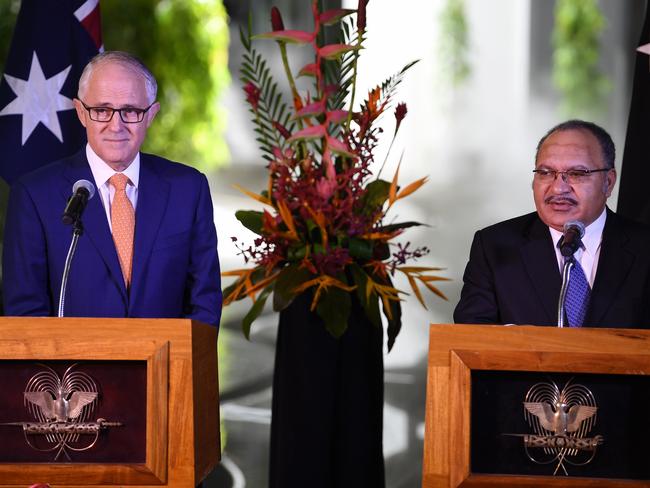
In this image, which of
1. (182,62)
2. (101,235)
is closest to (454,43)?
(182,62)

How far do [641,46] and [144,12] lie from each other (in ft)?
7.74

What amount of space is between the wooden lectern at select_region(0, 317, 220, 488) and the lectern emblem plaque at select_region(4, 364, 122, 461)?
0.5 inches

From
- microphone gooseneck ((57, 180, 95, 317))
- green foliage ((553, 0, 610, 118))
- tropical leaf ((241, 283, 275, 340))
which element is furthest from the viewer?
green foliage ((553, 0, 610, 118))

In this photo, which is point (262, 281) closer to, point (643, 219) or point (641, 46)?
point (643, 219)

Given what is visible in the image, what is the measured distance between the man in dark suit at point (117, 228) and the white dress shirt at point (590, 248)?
43.7 inches

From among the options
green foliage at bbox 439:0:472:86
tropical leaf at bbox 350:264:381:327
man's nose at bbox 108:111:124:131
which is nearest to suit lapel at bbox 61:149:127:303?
man's nose at bbox 108:111:124:131

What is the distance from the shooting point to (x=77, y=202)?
2.56m

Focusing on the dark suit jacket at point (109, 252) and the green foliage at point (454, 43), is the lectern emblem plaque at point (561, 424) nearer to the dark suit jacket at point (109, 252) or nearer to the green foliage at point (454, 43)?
the dark suit jacket at point (109, 252)

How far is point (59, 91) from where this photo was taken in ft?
14.8

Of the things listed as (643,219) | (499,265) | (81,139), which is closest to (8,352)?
(499,265)

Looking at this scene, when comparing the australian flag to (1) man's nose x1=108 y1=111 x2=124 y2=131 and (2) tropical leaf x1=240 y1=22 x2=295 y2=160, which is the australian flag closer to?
(2) tropical leaf x1=240 y1=22 x2=295 y2=160

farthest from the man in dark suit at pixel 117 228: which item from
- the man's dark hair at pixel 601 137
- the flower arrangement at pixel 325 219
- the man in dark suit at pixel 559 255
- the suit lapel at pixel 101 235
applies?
the man's dark hair at pixel 601 137

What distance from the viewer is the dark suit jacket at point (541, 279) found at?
10.4 ft

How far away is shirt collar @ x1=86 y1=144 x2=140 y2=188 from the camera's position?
293 centimetres
